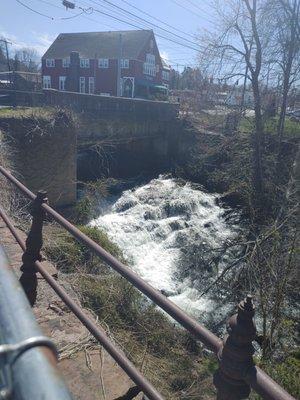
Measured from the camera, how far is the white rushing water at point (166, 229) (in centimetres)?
1123

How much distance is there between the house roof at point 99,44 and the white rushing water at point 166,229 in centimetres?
2635

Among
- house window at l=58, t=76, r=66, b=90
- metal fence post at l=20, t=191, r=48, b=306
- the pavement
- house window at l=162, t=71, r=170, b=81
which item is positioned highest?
house window at l=162, t=71, r=170, b=81

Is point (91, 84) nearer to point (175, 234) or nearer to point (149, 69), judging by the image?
point (149, 69)

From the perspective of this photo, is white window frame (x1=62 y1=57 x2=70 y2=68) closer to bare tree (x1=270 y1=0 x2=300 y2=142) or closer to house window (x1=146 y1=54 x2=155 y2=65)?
house window (x1=146 y1=54 x2=155 y2=65)

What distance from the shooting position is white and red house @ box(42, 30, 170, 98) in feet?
137

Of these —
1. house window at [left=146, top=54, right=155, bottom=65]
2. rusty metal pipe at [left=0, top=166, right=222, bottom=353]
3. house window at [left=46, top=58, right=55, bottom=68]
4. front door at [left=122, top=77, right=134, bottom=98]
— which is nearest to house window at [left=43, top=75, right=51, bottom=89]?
house window at [left=46, top=58, right=55, bottom=68]

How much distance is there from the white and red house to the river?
24166 millimetres

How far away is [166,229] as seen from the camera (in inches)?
599

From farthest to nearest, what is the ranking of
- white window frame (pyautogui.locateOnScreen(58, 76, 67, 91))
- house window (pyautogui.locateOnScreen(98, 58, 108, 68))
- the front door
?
white window frame (pyautogui.locateOnScreen(58, 76, 67, 91)) < the front door < house window (pyautogui.locateOnScreen(98, 58, 108, 68))

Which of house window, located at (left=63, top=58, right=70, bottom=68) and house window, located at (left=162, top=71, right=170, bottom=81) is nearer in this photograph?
house window, located at (left=63, top=58, right=70, bottom=68)

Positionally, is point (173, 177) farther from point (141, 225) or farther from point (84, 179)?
point (141, 225)

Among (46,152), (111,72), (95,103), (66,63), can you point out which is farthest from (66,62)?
(46,152)

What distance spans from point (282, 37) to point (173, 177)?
8915mm

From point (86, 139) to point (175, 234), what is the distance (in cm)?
696
